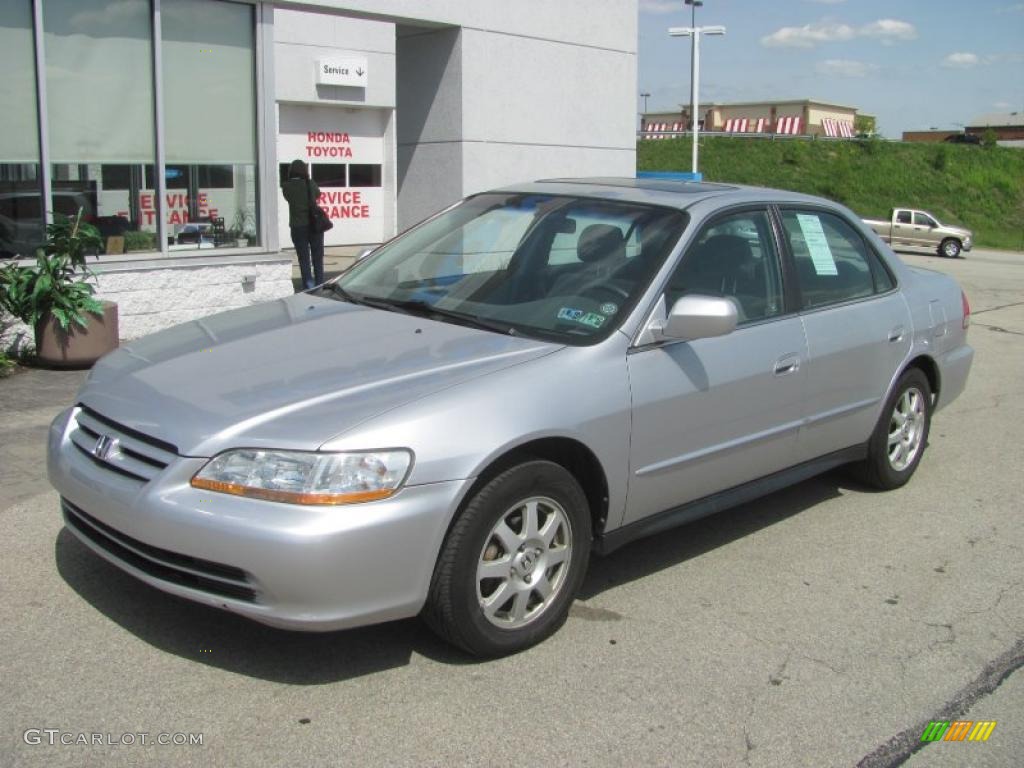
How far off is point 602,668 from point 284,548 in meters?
1.26

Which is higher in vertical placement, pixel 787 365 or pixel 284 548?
pixel 787 365

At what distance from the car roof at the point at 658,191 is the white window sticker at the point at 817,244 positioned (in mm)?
109

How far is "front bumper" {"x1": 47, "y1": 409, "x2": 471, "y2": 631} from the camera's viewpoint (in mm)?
3354

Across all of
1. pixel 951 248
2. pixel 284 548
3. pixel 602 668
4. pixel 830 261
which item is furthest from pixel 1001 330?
pixel 951 248

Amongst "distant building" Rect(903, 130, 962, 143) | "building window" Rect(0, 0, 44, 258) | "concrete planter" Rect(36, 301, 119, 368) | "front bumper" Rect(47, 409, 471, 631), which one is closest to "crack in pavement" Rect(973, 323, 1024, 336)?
"concrete planter" Rect(36, 301, 119, 368)

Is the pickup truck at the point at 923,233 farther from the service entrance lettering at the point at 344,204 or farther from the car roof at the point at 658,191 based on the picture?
the car roof at the point at 658,191

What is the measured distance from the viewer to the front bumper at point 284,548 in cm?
335

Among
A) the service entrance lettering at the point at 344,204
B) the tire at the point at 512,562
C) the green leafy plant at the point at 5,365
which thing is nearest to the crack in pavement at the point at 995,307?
the green leafy plant at the point at 5,365

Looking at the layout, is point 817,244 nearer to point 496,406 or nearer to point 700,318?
point 700,318

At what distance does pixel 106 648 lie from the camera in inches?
150

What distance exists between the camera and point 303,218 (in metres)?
12.4

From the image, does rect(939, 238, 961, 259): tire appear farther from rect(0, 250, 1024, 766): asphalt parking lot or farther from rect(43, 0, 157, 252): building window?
rect(0, 250, 1024, 766): asphalt parking lot
